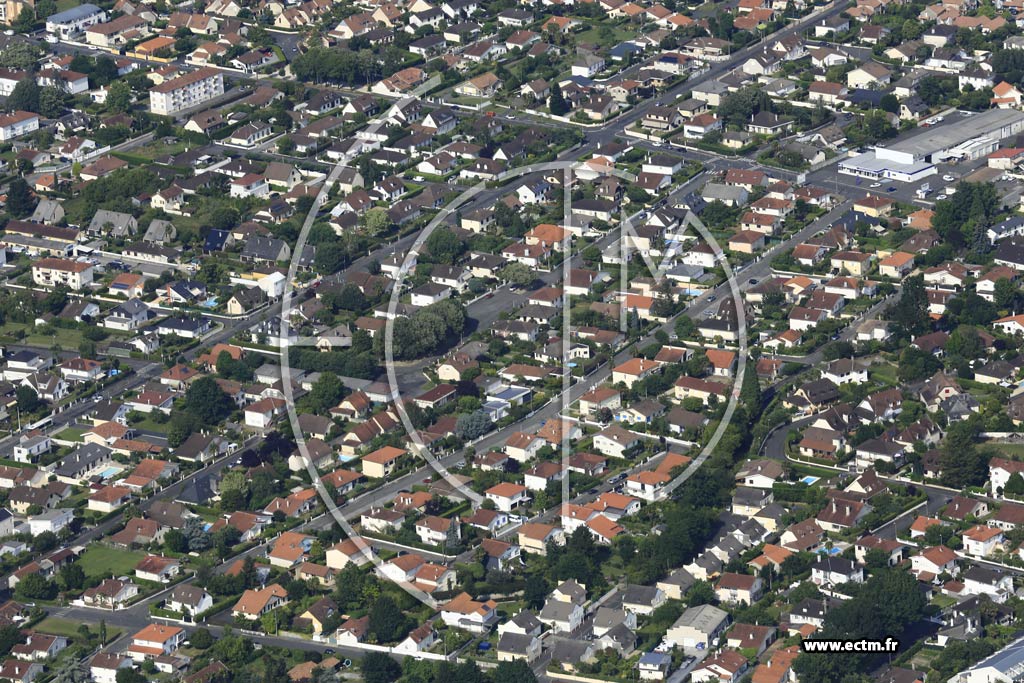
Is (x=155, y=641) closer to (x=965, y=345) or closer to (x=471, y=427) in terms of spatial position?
(x=471, y=427)

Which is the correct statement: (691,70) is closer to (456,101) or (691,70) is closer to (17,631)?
(456,101)

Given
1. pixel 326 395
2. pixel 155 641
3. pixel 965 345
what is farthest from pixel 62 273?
pixel 965 345

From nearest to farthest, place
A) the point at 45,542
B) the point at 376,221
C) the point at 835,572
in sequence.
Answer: the point at 835,572
the point at 45,542
the point at 376,221

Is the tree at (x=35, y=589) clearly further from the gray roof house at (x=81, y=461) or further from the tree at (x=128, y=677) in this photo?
the gray roof house at (x=81, y=461)

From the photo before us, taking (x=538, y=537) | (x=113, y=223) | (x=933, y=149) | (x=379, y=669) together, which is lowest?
(x=933, y=149)

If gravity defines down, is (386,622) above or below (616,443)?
above

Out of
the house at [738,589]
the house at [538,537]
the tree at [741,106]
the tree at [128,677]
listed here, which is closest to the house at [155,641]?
the tree at [128,677]
